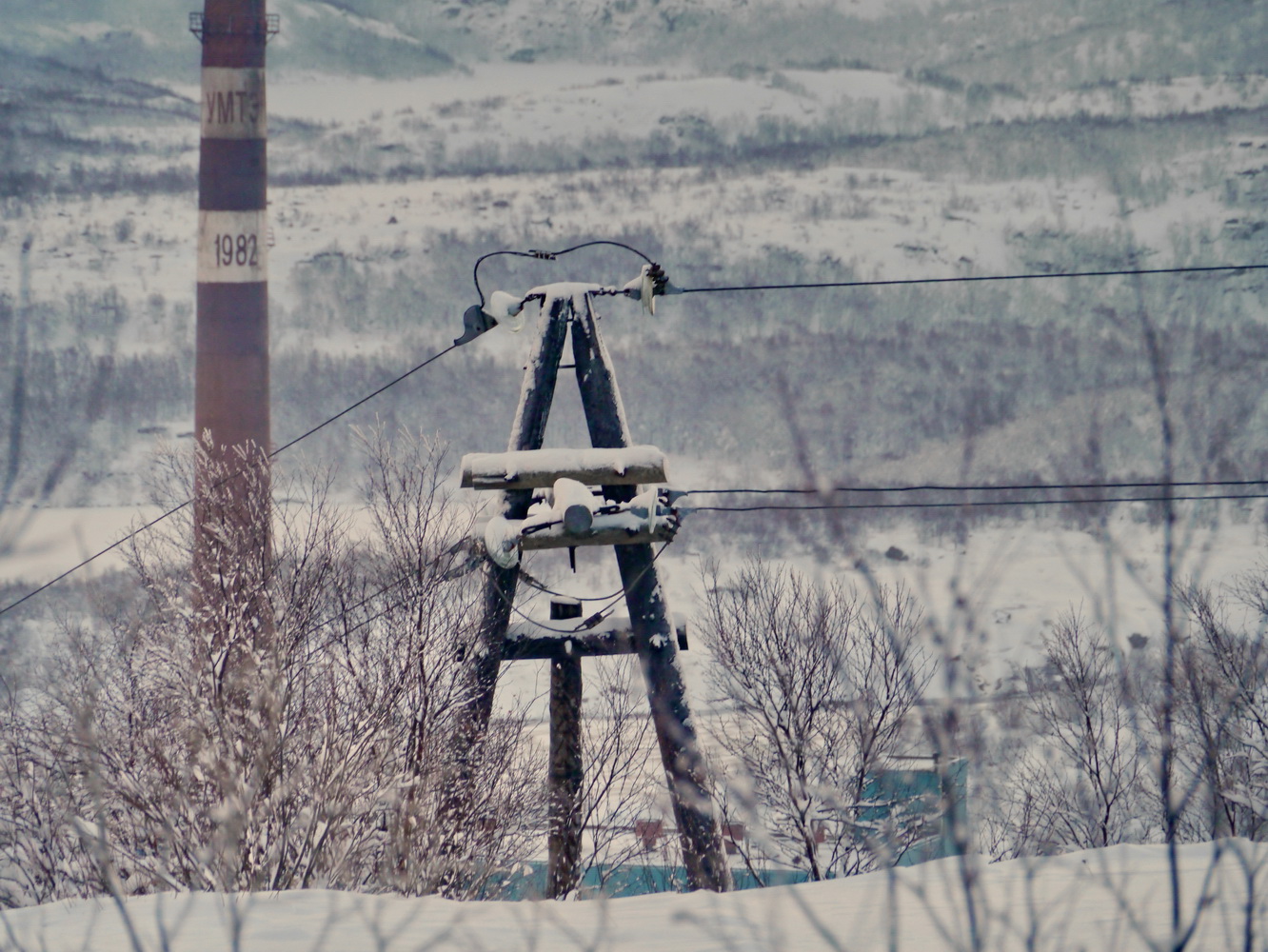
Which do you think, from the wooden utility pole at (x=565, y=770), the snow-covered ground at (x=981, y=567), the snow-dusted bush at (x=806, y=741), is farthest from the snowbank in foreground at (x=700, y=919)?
the snow-covered ground at (x=981, y=567)

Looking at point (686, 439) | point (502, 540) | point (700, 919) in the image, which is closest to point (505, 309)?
point (502, 540)

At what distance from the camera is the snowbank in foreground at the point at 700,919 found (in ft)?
15.4

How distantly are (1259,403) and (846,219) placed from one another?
2216cm

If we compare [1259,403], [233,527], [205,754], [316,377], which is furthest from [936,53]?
[205,754]

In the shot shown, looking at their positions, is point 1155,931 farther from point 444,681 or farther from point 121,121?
point 121,121

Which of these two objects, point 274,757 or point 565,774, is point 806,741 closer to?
point 565,774

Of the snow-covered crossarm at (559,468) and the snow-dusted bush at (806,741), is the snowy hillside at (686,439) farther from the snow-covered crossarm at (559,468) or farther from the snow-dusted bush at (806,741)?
the snow-covered crossarm at (559,468)

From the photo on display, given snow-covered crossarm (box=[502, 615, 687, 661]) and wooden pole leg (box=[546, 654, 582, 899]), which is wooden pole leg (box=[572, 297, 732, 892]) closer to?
snow-covered crossarm (box=[502, 615, 687, 661])

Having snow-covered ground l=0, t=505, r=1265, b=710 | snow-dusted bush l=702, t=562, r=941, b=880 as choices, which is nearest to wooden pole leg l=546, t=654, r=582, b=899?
snow-dusted bush l=702, t=562, r=941, b=880

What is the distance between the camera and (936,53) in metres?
70.3

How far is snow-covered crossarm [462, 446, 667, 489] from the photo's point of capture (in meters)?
7.59

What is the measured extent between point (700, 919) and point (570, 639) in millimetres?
3497

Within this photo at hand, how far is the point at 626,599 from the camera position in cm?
823

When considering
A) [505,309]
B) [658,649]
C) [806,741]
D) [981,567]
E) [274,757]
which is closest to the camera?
[274,757]
